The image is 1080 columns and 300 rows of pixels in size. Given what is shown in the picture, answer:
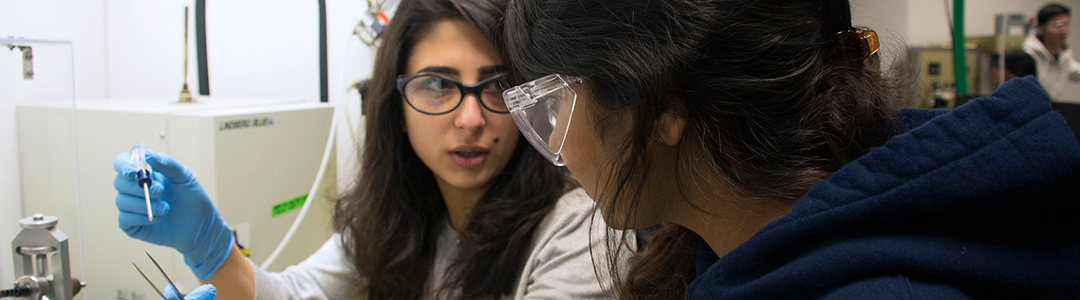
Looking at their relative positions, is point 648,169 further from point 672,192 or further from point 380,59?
point 380,59

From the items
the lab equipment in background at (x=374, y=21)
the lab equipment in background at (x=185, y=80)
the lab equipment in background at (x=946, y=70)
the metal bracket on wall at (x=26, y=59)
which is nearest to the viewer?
the metal bracket on wall at (x=26, y=59)

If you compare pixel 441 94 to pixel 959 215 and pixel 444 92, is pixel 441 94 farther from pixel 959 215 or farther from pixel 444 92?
pixel 959 215

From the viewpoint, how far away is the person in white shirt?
3.76 metres

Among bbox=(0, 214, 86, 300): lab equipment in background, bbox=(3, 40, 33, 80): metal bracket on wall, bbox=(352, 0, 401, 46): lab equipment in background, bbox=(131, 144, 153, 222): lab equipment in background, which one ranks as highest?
bbox=(352, 0, 401, 46): lab equipment in background

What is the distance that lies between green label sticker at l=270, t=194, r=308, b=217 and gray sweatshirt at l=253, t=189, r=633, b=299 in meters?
0.19

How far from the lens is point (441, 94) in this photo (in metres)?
1.17

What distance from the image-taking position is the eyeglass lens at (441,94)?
1.14 m

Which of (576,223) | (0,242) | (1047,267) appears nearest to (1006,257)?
(1047,267)

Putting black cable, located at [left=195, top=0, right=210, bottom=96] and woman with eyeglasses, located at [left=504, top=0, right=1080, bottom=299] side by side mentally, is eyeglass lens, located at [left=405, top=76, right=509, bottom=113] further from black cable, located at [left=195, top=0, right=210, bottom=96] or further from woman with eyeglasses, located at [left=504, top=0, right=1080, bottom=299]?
black cable, located at [left=195, top=0, right=210, bottom=96]

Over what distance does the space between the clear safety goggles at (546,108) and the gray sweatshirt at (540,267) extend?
0.40ft

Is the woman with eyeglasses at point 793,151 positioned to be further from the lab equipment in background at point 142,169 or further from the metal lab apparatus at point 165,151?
the metal lab apparatus at point 165,151

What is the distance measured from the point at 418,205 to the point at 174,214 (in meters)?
0.46

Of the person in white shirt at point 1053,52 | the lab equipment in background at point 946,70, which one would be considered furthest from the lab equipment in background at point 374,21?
the person in white shirt at point 1053,52

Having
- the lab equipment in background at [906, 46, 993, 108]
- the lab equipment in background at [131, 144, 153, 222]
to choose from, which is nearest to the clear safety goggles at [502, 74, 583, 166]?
the lab equipment in background at [131, 144, 153, 222]
